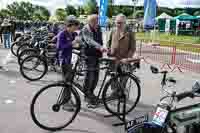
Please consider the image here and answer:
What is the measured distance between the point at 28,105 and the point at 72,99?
192 cm

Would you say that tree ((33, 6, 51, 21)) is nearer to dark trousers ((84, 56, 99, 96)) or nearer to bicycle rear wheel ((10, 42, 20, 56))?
bicycle rear wheel ((10, 42, 20, 56))

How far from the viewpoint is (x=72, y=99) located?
6.89 metres

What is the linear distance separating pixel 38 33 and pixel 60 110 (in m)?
9.46

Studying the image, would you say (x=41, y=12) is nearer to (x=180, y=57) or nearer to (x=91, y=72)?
(x=180, y=57)

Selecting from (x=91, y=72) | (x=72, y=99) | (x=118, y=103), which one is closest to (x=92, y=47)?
(x=91, y=72)

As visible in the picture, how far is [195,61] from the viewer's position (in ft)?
53.2

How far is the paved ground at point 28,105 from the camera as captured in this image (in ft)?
22.8

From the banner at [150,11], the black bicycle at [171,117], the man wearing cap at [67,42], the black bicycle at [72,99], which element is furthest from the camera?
the banner at [150,11]

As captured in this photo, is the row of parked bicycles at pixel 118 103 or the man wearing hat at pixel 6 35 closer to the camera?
the row of parked bicycles at pixel 118 103

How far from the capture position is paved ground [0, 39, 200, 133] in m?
6.95

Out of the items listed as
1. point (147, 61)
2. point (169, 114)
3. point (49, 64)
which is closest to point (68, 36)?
point (169, 114)

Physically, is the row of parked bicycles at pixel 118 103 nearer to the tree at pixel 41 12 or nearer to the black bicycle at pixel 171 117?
the black bicycle at pixel 171 117

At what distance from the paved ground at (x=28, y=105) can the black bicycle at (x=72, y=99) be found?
16 centimetres

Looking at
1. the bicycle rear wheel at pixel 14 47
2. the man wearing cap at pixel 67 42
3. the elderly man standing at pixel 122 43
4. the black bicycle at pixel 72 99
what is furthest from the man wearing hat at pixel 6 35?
the black bicycle at pixel 72 99
